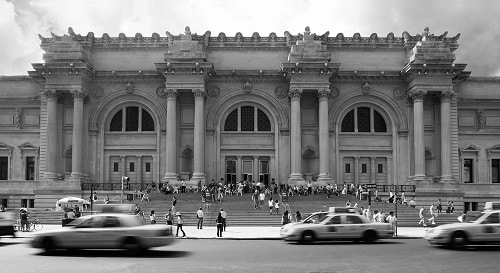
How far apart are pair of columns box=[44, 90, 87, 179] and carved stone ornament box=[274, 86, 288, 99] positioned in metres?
17.9

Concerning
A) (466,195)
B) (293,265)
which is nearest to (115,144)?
(466,195)

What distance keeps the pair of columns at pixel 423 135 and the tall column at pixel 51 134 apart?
32.4 metres

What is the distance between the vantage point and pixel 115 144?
62.2m

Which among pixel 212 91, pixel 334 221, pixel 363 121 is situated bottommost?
pixel 334 221

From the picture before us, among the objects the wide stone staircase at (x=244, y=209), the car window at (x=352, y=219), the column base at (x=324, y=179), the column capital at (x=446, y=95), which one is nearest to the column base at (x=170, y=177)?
the wide stone staircase at (x=244, y=209)

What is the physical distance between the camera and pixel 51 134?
59375mm

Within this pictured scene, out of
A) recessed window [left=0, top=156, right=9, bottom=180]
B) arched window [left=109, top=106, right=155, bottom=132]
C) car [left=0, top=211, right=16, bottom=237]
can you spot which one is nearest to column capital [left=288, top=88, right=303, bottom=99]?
arched window [left=109, top=106, right=155, bottom=132]

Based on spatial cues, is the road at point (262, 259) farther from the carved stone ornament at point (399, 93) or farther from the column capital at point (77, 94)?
the carved stone ornament at point (399, 93)

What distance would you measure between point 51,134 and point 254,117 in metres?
18.7

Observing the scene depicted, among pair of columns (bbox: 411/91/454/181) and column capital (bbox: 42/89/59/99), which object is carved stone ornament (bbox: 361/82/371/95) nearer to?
pair of columns (bbox: 411/91/454/181)

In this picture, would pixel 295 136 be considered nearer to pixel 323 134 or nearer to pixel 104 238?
pixel 323 134

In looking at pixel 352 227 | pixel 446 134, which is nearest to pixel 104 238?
pixel 352 227

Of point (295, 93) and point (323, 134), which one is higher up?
point (295, 93)

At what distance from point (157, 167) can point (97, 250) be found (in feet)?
123
